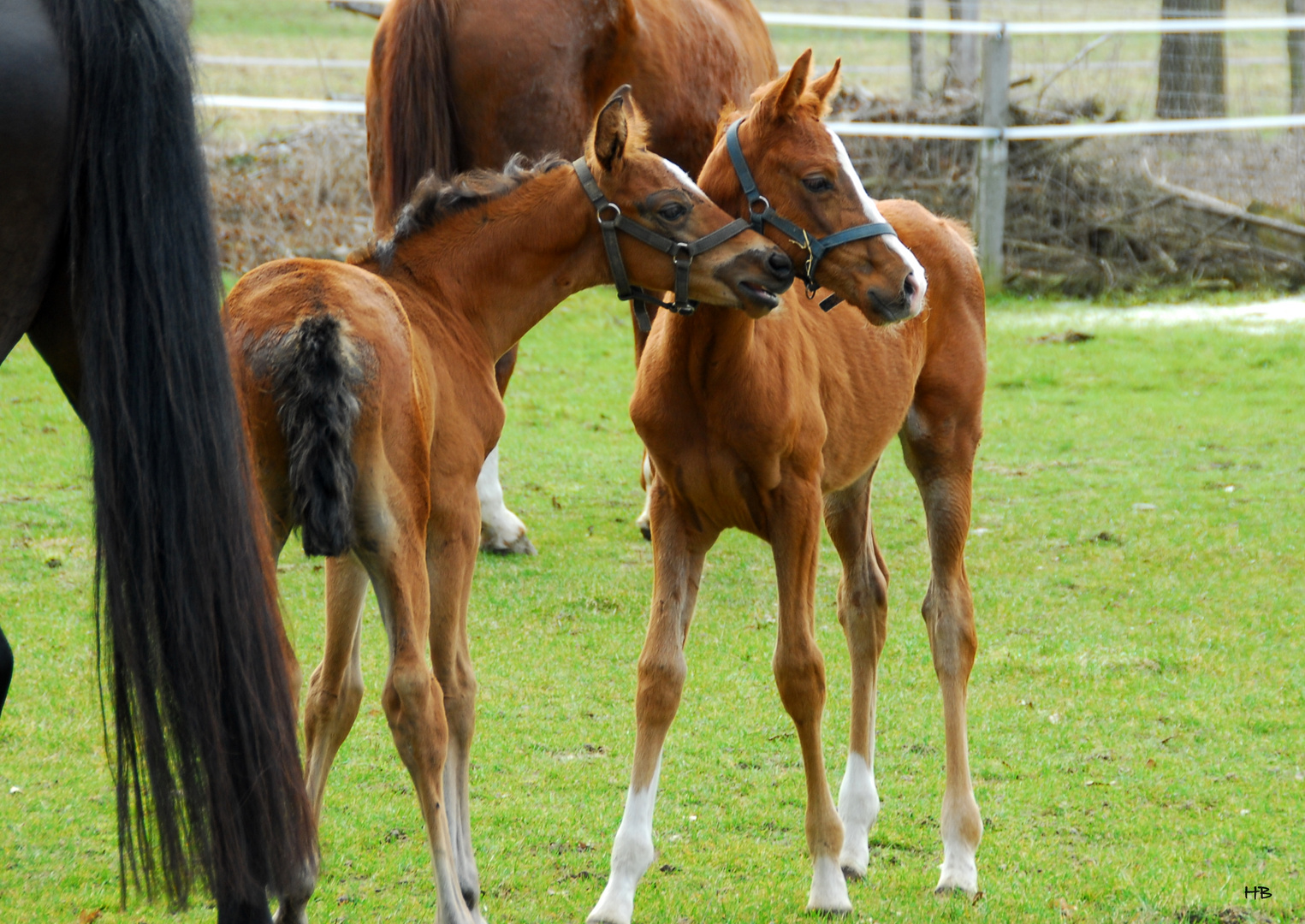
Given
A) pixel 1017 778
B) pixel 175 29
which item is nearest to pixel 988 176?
pixel 1017 778

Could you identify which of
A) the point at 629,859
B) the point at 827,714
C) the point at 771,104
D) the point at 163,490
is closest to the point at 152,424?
the point at 163,490

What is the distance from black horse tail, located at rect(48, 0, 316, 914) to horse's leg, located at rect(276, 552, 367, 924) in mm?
1109

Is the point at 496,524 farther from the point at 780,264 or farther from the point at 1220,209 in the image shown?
the point at 1220,209

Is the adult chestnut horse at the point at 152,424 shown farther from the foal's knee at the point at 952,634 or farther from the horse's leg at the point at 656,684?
the foal's knee at the point at 952,634

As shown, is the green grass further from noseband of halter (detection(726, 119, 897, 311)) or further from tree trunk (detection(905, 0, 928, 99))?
tree trunk (detection(905, 0, 928, 99))

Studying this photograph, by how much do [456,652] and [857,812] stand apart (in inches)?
48.8

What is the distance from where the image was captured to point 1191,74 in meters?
14.6

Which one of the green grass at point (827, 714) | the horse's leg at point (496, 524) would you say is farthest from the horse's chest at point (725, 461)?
the horse's leg at point (496, 524)

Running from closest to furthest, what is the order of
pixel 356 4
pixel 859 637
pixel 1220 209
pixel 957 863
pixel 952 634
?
1. pixel 957 863
2. pixel 952 634
3. pixel 859 637
4. pixel 356 4
5. pixel 1220 209

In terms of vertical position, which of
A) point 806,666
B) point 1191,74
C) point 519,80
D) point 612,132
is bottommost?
point 806,666

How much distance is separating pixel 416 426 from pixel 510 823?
146 cm

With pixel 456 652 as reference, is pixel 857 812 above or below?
below

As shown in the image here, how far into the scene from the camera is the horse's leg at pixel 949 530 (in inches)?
150

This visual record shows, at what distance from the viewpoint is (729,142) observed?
3436mm
